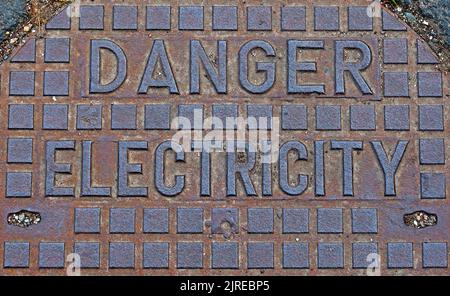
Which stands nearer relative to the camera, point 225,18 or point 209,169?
point 209,169

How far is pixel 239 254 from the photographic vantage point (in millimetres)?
3533

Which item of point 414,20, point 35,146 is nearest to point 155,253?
point 35,146

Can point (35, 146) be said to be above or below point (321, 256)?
above

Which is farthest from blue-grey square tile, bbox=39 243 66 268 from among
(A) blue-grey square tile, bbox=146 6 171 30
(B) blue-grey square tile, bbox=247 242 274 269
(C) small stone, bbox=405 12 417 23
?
(C) small stone, bbox=405 12 417 23

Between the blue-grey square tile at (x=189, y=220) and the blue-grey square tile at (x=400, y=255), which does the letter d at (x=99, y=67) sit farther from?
the blue-grey square tile at (x=400, y=255)

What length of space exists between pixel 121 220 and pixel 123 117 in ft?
1.76

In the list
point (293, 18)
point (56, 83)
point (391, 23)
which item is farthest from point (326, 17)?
point (56, 83)

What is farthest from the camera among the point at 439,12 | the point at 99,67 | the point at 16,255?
the point at 439,12

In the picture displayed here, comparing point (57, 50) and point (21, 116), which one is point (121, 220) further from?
point (57, 50)

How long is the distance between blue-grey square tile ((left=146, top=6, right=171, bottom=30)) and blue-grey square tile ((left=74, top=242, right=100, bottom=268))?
118cm

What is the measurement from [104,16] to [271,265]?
1585mm

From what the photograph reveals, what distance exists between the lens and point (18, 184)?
3.56m

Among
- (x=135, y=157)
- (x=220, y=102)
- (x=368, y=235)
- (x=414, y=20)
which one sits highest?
(x=414, y=20)
